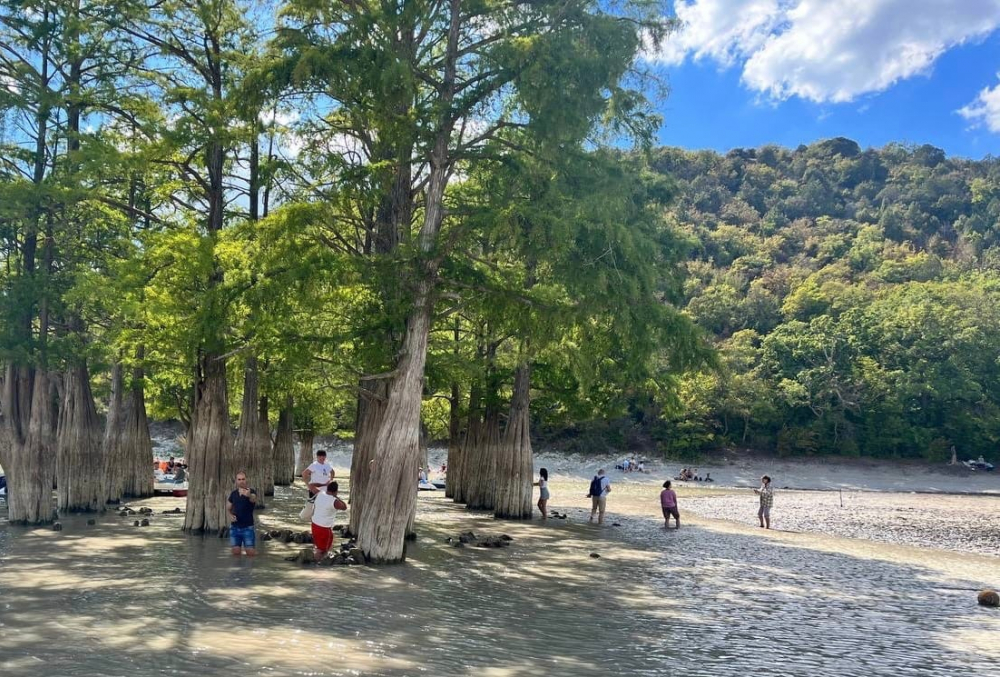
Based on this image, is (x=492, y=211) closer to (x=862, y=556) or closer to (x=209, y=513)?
(x=209, y=513)

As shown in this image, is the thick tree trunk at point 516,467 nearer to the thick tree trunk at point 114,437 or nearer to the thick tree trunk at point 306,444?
the thick tree trunk at point 114,437

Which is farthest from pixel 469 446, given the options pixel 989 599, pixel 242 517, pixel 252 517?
pixel 989 599

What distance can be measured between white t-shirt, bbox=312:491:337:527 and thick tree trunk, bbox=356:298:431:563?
0.61 meters

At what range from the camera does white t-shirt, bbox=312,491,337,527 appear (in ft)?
44.0

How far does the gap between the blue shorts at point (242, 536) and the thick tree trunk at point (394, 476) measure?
2058mm

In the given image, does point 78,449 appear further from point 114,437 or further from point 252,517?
point 252,517

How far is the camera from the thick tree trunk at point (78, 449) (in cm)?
2148

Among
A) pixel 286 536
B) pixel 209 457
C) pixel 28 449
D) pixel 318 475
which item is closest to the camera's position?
pixel 318 475

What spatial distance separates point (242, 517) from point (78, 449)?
10192 millimetres

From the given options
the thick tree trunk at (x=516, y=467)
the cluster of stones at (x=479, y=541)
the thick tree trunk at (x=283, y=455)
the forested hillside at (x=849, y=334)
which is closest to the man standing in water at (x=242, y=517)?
the cluster of stones at (x=479, y=541)

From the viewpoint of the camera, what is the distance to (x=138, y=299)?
16453mm

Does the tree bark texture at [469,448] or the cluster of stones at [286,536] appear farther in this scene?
the tree bark texture at [469,448]

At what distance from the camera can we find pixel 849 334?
6500 cm

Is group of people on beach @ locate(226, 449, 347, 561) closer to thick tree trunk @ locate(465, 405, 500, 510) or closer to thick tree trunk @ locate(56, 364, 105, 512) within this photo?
thick tree trunk @ locate(56, 364, 105, 512)
